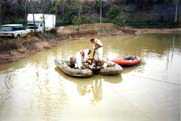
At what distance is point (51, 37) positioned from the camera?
57.8 ft

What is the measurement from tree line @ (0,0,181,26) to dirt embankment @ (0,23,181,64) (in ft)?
2.62

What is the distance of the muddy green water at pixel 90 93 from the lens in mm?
7438

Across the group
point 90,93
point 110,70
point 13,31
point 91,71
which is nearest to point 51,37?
point 13,31

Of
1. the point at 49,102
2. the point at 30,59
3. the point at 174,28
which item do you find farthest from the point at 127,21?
the point at 49,102

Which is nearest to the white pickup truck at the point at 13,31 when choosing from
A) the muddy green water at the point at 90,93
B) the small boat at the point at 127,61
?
the muddy green water at the point at 90,93

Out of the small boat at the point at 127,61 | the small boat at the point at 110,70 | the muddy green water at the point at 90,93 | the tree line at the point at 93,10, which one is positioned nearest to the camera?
the muddy green water at the point at 90,93

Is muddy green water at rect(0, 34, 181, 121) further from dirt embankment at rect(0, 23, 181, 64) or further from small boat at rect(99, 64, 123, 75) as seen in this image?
dirt embankment at rect(0, 23, 181, 64)

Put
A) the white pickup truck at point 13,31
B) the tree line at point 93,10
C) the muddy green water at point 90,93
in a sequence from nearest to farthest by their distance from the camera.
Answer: the muddy green water at point 90,93 < the white pickup truck at point 13,31 < the tree line at point 93,10

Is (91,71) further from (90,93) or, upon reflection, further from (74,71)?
(90,93)

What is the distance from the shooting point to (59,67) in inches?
450

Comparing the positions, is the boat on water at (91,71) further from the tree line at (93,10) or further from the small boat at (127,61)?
the tree line at (93,10)

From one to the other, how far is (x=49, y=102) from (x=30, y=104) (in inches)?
19.4

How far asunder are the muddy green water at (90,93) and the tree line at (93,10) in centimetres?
698

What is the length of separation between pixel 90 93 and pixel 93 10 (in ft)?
51.1
